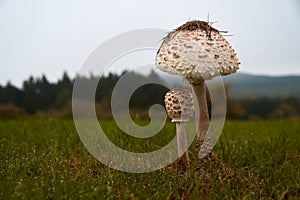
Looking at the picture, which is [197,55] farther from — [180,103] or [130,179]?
[130,179]

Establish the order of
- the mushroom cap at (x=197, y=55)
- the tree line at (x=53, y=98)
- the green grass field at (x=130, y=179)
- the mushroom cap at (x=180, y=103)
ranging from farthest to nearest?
the tree line at (x=53, y=98) → the mushroom cap at (x=180, y=103) → the mushroom cap at (x=197, y=55) → the green grass field at (x=130, y=179)

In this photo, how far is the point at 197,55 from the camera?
253 cm

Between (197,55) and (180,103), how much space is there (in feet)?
1.43

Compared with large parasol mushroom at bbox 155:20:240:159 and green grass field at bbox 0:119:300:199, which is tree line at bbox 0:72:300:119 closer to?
green grass field at bbox 0:119:300:199

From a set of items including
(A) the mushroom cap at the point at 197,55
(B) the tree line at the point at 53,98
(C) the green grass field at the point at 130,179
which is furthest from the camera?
(B) the tree line at the point at 53,98

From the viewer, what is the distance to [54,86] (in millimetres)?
26594

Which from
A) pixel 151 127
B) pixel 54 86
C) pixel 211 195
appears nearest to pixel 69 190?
pixel 211 195

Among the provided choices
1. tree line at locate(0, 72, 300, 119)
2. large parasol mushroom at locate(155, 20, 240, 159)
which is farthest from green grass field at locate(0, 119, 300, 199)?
tree line at locate(0, 72, 300, 119)

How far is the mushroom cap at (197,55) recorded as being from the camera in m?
2.52

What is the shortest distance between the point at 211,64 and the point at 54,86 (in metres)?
25.3

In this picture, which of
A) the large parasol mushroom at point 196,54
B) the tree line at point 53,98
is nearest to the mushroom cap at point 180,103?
the large parasol mushroom at point 196,54

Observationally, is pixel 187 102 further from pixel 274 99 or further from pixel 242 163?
pixel 274 99

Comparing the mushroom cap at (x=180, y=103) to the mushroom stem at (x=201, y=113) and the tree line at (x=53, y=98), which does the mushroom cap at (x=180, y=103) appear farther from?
the tree line at (x=53, y=98)

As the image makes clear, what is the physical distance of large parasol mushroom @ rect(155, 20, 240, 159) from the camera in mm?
2520
